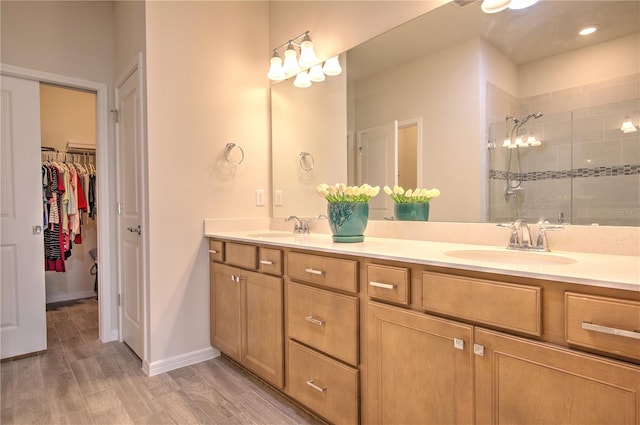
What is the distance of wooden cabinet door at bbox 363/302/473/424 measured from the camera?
109 centimetres

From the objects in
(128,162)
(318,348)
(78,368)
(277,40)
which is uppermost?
(277,40)

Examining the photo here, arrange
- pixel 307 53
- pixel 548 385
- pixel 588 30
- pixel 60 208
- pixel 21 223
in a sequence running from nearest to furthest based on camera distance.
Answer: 1. pixel 548 385
2. pixel 588 30
3. pixel 307 53
4. pixel 21 223
5. pixel 60 208

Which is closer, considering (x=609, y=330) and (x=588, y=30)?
(x=609, y=330)

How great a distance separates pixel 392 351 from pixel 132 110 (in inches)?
87.3

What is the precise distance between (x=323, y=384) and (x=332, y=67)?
1833mm

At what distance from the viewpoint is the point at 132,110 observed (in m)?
2.38

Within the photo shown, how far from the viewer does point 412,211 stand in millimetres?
1874

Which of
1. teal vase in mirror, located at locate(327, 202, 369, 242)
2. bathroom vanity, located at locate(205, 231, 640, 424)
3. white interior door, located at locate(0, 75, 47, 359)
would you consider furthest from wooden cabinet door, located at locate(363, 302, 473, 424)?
white interior door, located at locate(0, 75, 47, 359)

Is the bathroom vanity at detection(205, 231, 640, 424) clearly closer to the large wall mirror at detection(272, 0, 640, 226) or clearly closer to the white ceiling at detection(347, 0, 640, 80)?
the large wall mirror at detection(272, 0, 640, 226)

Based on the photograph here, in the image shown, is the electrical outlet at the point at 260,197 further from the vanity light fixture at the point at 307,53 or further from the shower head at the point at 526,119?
the shower head at the point at 526,119

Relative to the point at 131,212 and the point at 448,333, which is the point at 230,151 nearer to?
the point at 131,212

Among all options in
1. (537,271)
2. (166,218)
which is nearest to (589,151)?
(537,271)

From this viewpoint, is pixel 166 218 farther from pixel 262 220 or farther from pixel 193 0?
pixel 193 0

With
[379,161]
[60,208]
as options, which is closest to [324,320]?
[379,161]
